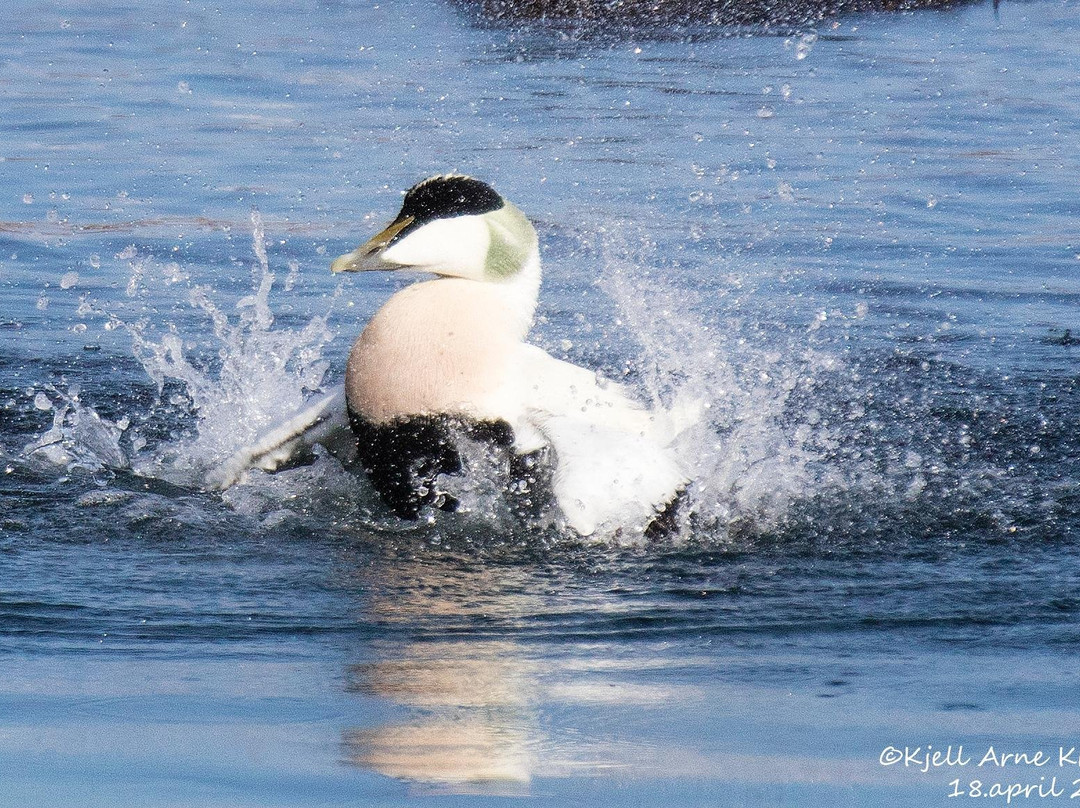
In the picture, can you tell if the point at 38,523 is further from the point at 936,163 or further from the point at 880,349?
the point at 936,163

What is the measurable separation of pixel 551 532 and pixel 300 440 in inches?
32.8

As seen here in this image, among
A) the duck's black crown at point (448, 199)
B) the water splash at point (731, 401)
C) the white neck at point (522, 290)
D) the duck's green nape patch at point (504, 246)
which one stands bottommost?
the water splash at point (731, 401)

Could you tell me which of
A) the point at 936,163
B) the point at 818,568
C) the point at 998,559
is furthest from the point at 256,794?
the point at 936,163

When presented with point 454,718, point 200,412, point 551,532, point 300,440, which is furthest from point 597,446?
point 200,412

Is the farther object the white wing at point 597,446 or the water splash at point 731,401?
the water splash at point 731,401

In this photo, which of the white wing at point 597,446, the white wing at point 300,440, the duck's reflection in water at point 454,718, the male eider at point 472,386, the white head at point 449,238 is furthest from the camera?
the white wing at point 300,440

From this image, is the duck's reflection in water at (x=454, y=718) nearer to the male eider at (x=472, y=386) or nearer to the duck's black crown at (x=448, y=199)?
the male eider at (x=472, y=386)

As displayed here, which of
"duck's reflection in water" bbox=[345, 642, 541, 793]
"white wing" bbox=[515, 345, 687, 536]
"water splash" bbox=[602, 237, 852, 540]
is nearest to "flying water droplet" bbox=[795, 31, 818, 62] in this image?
"water splash" bbox=[602, 237, 852, 540]

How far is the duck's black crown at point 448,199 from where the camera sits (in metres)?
4.86

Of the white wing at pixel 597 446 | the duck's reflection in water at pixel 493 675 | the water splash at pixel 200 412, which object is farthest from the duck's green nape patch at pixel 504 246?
the water splash at pixel 200 412

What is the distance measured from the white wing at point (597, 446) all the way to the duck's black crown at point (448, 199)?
42 cm

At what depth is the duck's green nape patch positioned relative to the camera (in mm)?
4906

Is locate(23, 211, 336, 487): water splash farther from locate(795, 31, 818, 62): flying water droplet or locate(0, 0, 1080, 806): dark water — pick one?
locate(795, 31, 818, 62): flying water droplet

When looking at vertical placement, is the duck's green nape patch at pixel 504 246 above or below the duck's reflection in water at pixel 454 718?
above
